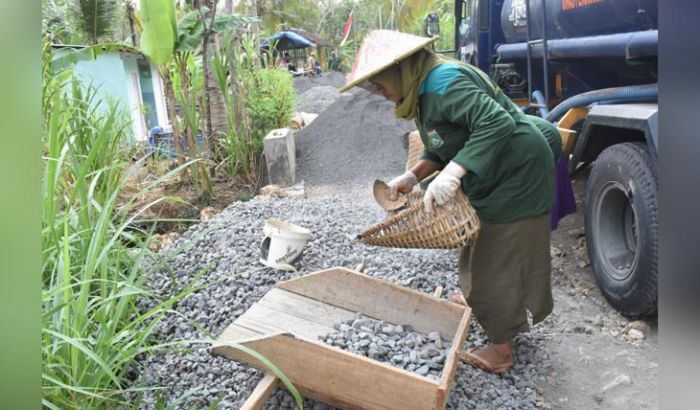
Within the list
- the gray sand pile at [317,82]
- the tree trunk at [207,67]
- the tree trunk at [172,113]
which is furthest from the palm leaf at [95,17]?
the gray sand pile at [317,82]

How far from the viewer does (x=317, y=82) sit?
75.0 ft

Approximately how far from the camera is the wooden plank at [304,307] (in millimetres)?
2574

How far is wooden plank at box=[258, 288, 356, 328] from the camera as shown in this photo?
8.45 ft

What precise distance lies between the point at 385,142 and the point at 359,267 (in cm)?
534

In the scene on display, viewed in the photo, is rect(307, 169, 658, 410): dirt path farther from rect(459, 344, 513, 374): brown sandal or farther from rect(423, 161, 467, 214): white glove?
rect(423, 161, 467, 214): white glove

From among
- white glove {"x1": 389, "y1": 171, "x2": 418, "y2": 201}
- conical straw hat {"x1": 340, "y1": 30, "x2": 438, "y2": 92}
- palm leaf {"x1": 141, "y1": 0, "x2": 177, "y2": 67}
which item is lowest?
white glove {"x1": 389, "y1": 171, "x2": 418, "y2": 201}

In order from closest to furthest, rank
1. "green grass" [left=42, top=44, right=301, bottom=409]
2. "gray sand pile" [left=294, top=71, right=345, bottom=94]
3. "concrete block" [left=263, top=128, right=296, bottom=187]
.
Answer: "green grass" [left=42, top=44, right=301, bottom=409] < "concrete block" [left=263, top=128, right=296, bottom=187] < "gray sand pile" [left=294, top=71, right=345, bottom=94]

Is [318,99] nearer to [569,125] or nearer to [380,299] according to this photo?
[569,125]

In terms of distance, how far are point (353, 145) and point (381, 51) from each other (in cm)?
627

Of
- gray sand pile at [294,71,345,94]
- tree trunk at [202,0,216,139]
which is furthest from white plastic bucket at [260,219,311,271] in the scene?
gray sand pile at [294,71,345,94]

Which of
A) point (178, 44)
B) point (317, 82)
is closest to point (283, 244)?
point (178, 44)

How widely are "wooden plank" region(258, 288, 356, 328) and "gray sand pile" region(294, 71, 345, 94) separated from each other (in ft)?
59.7

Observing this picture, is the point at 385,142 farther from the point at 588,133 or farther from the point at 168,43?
the point at 588,133
